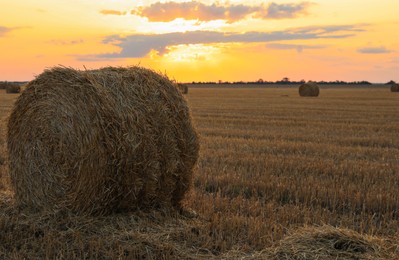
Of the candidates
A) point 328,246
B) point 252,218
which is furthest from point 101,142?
point 328,246

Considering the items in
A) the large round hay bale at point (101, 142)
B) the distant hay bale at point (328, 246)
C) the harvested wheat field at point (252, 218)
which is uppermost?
the large round hay bale at point (101, 142)

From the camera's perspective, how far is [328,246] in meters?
4.48

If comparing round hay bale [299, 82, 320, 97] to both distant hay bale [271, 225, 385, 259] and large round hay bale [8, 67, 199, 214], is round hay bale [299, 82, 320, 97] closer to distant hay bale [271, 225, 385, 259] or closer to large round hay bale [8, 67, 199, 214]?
large round hay bale [8, 67, 199, 214]

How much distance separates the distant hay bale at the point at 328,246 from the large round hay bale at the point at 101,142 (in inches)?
77.0

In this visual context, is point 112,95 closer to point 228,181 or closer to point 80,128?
point 80,128

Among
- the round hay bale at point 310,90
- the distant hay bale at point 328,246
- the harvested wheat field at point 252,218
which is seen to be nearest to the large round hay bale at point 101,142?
the harvested wheat field at point 252,218

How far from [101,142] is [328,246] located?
273 cm

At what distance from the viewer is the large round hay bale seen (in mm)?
5457

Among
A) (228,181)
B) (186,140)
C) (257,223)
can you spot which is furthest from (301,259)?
(228,181)

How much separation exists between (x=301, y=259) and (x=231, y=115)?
16.0 metres

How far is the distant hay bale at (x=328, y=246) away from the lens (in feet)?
14.2

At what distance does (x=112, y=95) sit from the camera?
570 centimetres

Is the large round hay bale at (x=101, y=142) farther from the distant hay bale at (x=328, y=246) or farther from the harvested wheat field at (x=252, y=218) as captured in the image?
the distant hay bale at (x=328, y=246)

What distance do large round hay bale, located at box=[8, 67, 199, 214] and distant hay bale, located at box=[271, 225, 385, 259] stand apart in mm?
1955
